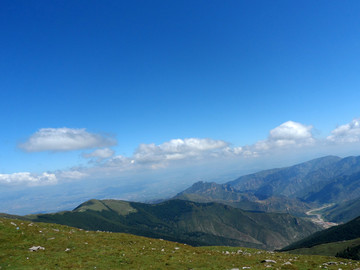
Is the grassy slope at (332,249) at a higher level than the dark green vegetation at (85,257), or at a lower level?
lower

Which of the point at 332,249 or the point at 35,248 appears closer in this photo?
the point at 35,248

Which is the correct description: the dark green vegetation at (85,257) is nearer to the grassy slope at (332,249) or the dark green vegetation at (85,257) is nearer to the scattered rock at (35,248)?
the scattered rock at (35,248)

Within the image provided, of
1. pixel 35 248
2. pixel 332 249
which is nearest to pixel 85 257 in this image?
pixel 35 248

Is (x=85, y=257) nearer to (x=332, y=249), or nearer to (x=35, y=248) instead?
(x=35, y=248)

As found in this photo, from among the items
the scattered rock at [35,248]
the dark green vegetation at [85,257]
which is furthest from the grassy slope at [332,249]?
the scattered rock at [35,248]

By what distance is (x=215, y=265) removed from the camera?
27.0m

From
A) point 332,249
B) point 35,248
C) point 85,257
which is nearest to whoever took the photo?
point 85,257

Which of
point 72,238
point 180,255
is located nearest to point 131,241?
point 72,238

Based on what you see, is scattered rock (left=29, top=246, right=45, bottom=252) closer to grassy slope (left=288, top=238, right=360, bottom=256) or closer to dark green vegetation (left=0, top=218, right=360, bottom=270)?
dark green vegetation (left=0, top=218, right=360, bottom=270)

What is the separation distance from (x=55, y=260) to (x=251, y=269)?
24.5 meters

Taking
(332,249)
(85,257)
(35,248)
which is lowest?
(332,249)

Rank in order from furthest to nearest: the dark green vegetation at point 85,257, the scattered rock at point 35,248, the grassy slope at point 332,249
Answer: the grassy slope at point 332,249, the scattered rock at point 35,248, the dark green vegetation at point 85,257

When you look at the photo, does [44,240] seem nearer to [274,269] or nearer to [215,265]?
[215,265]

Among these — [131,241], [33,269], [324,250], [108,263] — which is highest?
[33,269]
